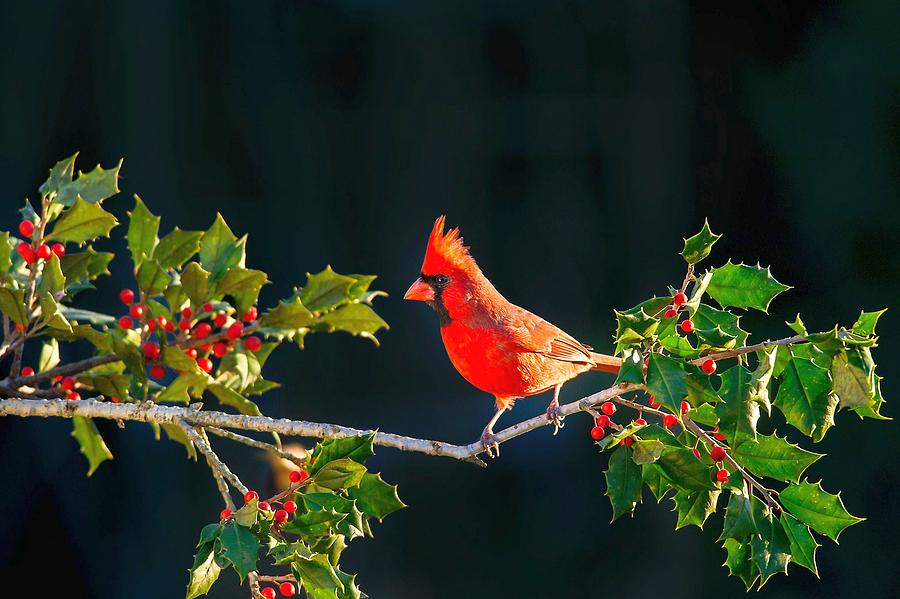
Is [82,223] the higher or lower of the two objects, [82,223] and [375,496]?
the higher

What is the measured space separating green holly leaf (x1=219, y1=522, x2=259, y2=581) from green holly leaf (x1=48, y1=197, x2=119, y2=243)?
407mm

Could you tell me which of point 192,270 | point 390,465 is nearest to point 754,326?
point 390,465

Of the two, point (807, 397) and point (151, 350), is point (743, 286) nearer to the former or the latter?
point (807, 397)

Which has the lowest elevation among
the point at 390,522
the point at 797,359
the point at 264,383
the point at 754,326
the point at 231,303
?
the point at 390,522

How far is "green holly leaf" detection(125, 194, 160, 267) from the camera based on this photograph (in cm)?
113

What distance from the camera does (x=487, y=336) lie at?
3.21 feet

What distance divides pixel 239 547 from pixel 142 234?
1.57ft

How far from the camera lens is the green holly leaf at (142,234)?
3.72 ft

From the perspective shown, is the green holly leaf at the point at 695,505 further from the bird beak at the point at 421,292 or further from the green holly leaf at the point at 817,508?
the bird beak at the point at 421,292

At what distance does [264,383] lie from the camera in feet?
4.01

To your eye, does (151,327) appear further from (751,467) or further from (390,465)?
(390,465)

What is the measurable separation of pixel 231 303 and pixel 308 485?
0.38 m

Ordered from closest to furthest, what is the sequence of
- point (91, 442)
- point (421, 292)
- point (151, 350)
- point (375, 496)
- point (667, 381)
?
point (667, 381) → point (375, 496) → point (421, 292) → point (151, 350) → point (91, 442)

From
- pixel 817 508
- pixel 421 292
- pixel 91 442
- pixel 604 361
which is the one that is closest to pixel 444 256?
pixel 421 292
